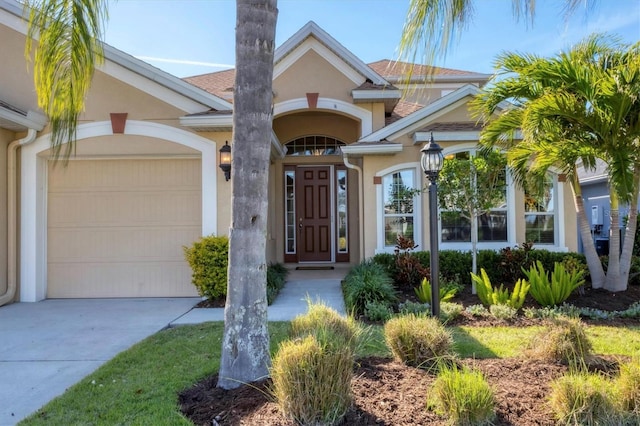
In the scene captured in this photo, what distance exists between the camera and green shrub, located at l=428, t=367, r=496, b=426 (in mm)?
2604

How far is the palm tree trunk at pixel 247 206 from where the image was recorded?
3.31m

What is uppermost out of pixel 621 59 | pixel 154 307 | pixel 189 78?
pixel 189 78

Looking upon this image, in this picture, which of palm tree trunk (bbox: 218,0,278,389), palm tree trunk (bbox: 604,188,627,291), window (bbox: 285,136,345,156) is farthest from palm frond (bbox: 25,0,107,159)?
palm tree trunk (bbox: 604,188,627,291)

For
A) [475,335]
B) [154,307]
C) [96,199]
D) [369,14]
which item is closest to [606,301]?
[475,335]

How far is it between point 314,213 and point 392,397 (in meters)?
8.35

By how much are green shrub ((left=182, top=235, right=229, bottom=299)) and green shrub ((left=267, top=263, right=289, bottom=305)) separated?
83 centimetres

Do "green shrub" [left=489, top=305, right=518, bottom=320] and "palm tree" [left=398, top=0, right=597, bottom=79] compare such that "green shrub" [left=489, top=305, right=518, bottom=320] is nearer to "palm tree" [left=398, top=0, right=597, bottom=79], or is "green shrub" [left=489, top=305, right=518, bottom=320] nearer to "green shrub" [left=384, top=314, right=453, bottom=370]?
"green shrub" [left=384, top=314, right=453, bottom=370]

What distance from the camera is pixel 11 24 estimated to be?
7652 millimetres

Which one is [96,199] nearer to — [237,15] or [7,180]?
[7,180]

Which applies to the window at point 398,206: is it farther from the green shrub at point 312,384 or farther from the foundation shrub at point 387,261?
the green shrub at point 312,384

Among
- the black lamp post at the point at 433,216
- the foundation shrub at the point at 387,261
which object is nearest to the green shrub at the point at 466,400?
the black lamp post at the point at 433,216

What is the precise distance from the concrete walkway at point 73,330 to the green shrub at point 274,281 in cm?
15

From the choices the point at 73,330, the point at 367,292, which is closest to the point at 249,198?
the point at 367,292

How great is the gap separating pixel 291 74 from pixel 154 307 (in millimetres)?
6087
